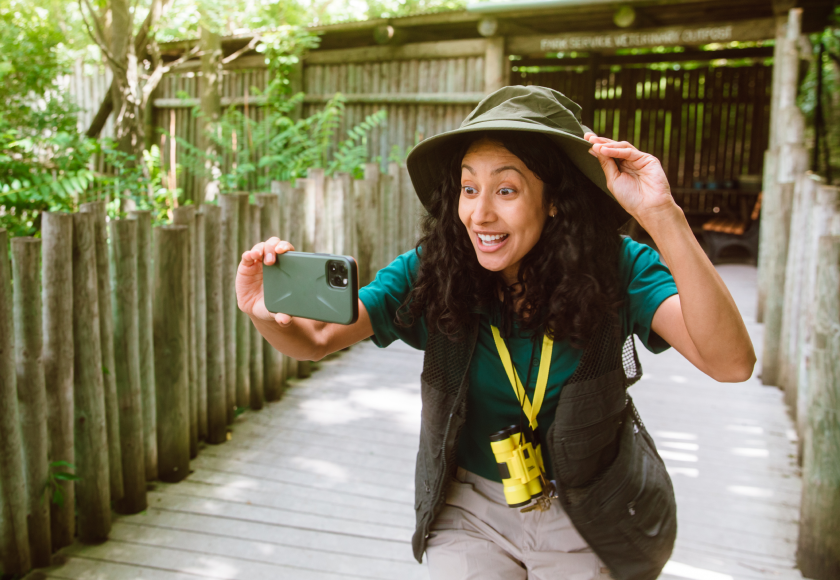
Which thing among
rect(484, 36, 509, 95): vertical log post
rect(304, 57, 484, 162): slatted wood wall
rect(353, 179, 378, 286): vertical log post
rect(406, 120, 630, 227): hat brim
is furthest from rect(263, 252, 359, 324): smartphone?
rect(484, 36, 509, 95): vertical log post

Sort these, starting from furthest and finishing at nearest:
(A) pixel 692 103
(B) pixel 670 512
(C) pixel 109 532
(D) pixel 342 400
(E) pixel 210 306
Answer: (A) pixel 692 103 < (D) pixel 342 400 < (E) pixel 210 306 < (C) pixel 109 532 < (B) pixel 670 512

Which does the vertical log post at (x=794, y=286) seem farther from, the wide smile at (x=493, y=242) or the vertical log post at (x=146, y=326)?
the vertical log post at (x=146, y=326)

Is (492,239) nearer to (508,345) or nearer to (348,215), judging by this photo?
(508,345)

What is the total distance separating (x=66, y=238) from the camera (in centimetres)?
A: 273

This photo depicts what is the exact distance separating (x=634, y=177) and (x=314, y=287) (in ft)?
2.49

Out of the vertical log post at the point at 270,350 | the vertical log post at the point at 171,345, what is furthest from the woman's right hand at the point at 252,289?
the vertical log post at the point at 270,350

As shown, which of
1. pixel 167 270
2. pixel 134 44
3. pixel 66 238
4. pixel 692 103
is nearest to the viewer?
pixel 66 238

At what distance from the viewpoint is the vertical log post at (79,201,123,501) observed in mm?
2971

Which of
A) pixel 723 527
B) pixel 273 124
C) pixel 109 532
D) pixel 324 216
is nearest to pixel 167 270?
pixel 109 532

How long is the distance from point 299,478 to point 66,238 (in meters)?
1.68

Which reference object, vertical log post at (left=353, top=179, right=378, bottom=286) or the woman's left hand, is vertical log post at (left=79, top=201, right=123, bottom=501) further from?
vertical log post at (left=353, top=179, right=378, bottom=286)

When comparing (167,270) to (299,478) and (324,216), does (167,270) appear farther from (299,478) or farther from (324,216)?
(324,216)

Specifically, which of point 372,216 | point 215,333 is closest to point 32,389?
point 215,333

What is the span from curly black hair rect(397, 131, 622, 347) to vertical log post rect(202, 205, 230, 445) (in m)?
2.27
